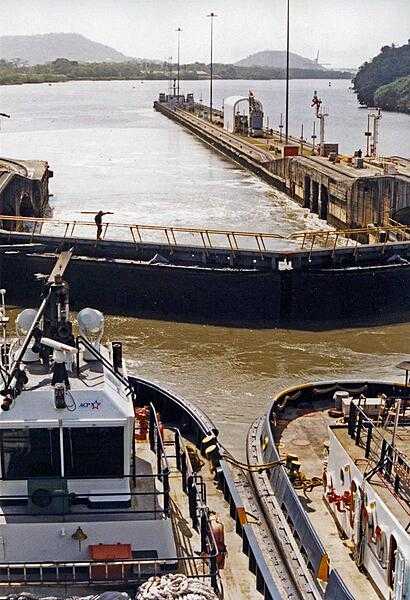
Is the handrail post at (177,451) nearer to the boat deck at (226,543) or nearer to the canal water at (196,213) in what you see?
the boat deck at (226,543)

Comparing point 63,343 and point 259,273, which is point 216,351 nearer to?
point 259,273

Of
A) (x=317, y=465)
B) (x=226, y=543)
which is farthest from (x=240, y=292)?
(x=226, y=543)

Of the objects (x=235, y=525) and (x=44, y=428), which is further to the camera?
(x=235, y=525)

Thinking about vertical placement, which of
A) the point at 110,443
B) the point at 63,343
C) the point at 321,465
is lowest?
the point at 321,465

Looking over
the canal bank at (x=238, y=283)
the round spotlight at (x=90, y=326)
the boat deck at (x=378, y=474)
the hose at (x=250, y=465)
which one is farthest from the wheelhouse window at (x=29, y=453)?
the canal bank at (x=238, y=283)

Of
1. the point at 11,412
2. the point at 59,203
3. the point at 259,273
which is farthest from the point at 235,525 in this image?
the point at 59,203

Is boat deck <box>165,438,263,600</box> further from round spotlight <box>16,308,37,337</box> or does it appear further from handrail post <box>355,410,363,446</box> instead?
round spotlight <box>16,308,37,337</box>

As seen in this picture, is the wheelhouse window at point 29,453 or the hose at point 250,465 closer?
the wheelhouse window at point 29,453
